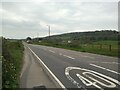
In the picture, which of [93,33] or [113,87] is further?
[93,33]

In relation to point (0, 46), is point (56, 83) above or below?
below

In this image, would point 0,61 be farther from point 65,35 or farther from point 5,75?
point 65,35

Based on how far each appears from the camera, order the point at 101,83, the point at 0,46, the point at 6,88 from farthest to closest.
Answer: the point at 0,46
the point at 101,83
the point at 6,88

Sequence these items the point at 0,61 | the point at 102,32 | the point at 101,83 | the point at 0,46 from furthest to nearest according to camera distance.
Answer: the point at 102,32
the point at 0,46
the point at 0,61
the point at 101,83

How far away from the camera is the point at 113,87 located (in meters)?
10.2

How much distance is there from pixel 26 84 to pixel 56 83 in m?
1.26

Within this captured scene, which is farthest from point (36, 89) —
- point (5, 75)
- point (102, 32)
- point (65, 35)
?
point (65, 35)

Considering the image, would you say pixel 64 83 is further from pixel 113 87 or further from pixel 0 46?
pixel 0 46

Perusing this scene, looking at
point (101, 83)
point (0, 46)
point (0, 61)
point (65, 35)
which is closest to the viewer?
point (101, 83)

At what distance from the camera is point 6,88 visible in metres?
9.65

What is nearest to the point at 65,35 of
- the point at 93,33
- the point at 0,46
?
the point at 93,33

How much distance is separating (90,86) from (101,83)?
2.97 feet

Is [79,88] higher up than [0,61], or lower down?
lower down

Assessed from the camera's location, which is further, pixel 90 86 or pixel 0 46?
pixel 0 46
